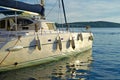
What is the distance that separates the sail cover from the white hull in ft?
7.32

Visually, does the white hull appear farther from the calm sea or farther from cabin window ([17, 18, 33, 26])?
cabin window ([17, 18, 33, 26])

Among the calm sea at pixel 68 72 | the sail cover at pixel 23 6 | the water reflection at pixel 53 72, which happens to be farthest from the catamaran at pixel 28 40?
the calm sea at pixel 68 72

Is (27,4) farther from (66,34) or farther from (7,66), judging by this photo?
(7,66)

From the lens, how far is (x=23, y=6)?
55.4ft

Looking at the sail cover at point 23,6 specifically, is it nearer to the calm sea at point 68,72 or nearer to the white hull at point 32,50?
the white hull at point 32,50

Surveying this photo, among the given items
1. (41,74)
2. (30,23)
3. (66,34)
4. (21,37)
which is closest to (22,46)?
(21,37)

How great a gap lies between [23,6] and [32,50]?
322 centimetres

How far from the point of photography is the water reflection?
13.5 m

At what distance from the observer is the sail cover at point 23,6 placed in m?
15.8

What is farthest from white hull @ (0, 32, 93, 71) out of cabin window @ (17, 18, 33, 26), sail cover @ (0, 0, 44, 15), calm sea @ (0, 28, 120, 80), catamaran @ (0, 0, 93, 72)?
sail cover @ (0, 0, 44, 15)

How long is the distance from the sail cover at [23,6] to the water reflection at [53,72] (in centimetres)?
380

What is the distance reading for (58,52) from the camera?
17984 mm

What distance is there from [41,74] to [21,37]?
7.54 feet

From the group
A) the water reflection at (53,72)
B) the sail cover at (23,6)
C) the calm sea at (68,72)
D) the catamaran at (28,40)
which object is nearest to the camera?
the water reflection at (53,72)
